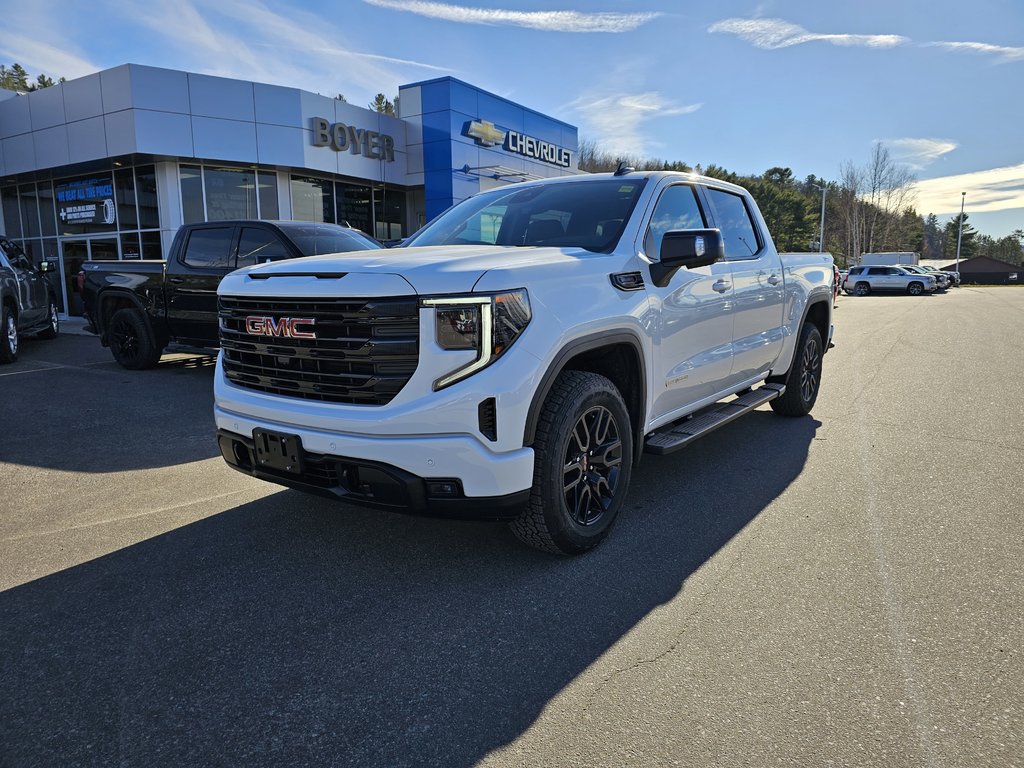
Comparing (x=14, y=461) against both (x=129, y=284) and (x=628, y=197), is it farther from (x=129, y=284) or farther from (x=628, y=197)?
(x=628, y=197)

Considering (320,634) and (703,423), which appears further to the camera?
(703,423)

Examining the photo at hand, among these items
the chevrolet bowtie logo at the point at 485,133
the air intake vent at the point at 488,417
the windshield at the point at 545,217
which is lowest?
the air intake vent at the point at 488,417

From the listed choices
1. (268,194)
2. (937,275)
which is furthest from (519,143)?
(937,275)

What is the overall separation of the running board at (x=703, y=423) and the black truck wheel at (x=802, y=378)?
1.73 ft

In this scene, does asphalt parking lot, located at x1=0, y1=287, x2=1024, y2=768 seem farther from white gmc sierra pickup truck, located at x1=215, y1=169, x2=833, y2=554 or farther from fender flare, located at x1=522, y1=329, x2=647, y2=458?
fender flare, located at x1=522, y1=329, x2=647, y2=458

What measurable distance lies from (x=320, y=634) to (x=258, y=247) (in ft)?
21.2

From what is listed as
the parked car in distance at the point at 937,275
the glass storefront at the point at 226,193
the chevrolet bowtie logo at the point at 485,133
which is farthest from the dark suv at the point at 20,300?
the parked car in distance at the point at 937,275

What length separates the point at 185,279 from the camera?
28.0 feet

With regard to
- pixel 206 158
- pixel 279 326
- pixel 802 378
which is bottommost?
pixel 802 378

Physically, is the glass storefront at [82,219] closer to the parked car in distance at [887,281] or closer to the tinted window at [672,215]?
the tinted window at [672,215]

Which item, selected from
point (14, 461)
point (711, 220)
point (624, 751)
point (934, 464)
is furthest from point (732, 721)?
point (14, 461)

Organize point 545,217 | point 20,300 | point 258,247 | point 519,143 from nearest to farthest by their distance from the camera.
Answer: point 545,217
point 258,247
point 20,300
point 519,143

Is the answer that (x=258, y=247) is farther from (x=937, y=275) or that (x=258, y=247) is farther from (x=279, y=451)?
(x=937, y=275)

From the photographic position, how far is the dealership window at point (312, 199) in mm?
19984
